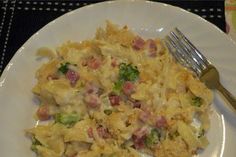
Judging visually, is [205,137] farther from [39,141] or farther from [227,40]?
[39,141]

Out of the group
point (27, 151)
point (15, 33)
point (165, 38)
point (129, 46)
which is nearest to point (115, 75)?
point (129, 46)

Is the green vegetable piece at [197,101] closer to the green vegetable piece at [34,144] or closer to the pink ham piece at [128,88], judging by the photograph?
the pink ham piece at [128,88]

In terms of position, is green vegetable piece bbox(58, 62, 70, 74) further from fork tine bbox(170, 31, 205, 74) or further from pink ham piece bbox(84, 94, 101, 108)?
fork tine bbox(170, 31, 205, 74)

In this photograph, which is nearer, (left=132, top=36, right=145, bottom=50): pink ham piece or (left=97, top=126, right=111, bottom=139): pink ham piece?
(left=97, top=126, right=111, bottom=139): pink ham piece

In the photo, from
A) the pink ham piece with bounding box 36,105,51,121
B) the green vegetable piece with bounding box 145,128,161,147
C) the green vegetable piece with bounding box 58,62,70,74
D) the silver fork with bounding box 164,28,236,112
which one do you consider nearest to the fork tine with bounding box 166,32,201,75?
the silver fork with bounding box 164,28,236,112

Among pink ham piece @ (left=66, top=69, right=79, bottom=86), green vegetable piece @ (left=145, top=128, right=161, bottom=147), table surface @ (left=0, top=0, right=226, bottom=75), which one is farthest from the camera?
table surface @ (left=0, top=0, right=226, bottom=75)

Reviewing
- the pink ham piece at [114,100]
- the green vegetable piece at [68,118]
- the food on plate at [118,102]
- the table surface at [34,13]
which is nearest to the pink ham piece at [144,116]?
the food on plate at [118,102]
